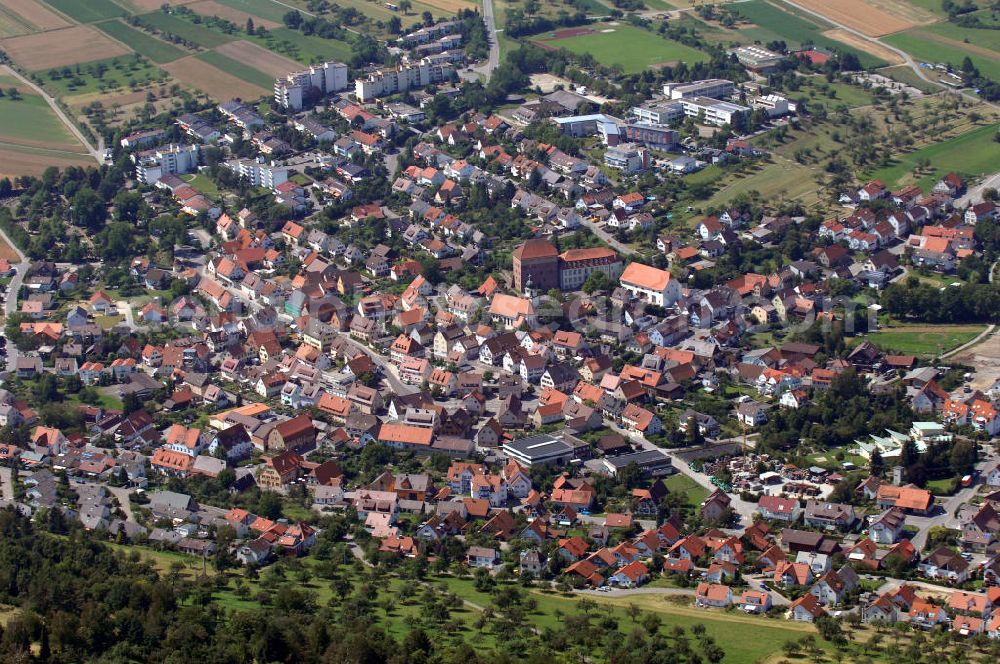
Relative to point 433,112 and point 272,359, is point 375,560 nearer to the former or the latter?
point 272,359

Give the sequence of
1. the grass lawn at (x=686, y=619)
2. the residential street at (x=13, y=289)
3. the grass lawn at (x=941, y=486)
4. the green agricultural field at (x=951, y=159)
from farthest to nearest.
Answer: the green agricultural field at (x=951, y=159)
the residential street at (x=13, y=289)
the grass lawn at (x=941, y=486)
the grass lawn at (x=686, y=619)

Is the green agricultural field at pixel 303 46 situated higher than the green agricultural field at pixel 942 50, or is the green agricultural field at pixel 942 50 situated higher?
the green agricultural field at pixel 942 50

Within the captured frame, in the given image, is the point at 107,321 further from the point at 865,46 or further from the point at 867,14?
the point at 867,14

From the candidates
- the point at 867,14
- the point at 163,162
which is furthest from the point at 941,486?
the point at 867,14

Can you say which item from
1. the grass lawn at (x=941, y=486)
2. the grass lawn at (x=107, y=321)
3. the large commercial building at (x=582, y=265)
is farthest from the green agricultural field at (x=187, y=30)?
the grass lawn at (x=941, y=486)

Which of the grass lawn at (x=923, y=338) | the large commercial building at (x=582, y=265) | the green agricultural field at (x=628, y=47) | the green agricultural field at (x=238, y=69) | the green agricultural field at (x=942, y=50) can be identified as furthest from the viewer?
the green agricultural field at (x=628, y=47)

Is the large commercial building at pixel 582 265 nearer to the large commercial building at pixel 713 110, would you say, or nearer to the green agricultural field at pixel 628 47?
the large commercial building at pixel 713 110

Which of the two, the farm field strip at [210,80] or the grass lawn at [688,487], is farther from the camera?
the farm field strip at [210,80]

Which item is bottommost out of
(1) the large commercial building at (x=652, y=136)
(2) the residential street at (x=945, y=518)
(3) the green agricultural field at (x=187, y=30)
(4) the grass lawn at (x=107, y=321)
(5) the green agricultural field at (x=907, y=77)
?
(3) the green agricultural field at (x=187, y=30)
